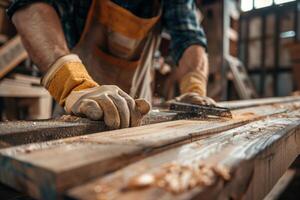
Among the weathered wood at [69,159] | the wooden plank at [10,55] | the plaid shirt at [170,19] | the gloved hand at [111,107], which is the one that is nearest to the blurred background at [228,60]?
the wooden plank at [10,55]

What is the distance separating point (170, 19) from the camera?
2.40 meters

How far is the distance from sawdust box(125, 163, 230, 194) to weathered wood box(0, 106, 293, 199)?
9 cm

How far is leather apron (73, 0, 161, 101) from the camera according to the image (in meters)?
2.06

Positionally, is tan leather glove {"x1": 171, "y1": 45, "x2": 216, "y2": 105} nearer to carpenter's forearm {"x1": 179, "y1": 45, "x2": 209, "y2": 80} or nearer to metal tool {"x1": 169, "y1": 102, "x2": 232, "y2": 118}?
carpenter's forearm {"x1": 179, "y1": 45, "x2": 209, "y2": 80}

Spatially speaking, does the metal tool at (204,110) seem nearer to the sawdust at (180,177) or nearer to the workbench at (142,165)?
the workbench at (142,165)

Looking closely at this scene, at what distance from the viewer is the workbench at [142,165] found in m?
0.48

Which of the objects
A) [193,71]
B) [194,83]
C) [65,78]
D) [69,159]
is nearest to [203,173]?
[69,159]

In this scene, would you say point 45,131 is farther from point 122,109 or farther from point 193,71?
point 193,71

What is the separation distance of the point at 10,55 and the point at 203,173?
2810 mm

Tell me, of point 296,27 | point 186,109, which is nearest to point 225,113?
point 186,109

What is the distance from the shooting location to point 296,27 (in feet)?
22.7

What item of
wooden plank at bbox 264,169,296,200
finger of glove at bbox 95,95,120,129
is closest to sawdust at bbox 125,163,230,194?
finger of glove at bbox 95,95,120,129

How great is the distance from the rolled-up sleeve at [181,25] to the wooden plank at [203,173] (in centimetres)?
162

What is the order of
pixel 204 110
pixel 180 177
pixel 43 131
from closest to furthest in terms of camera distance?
pixel 180 177, pixel 43 131, pixel 204 110
